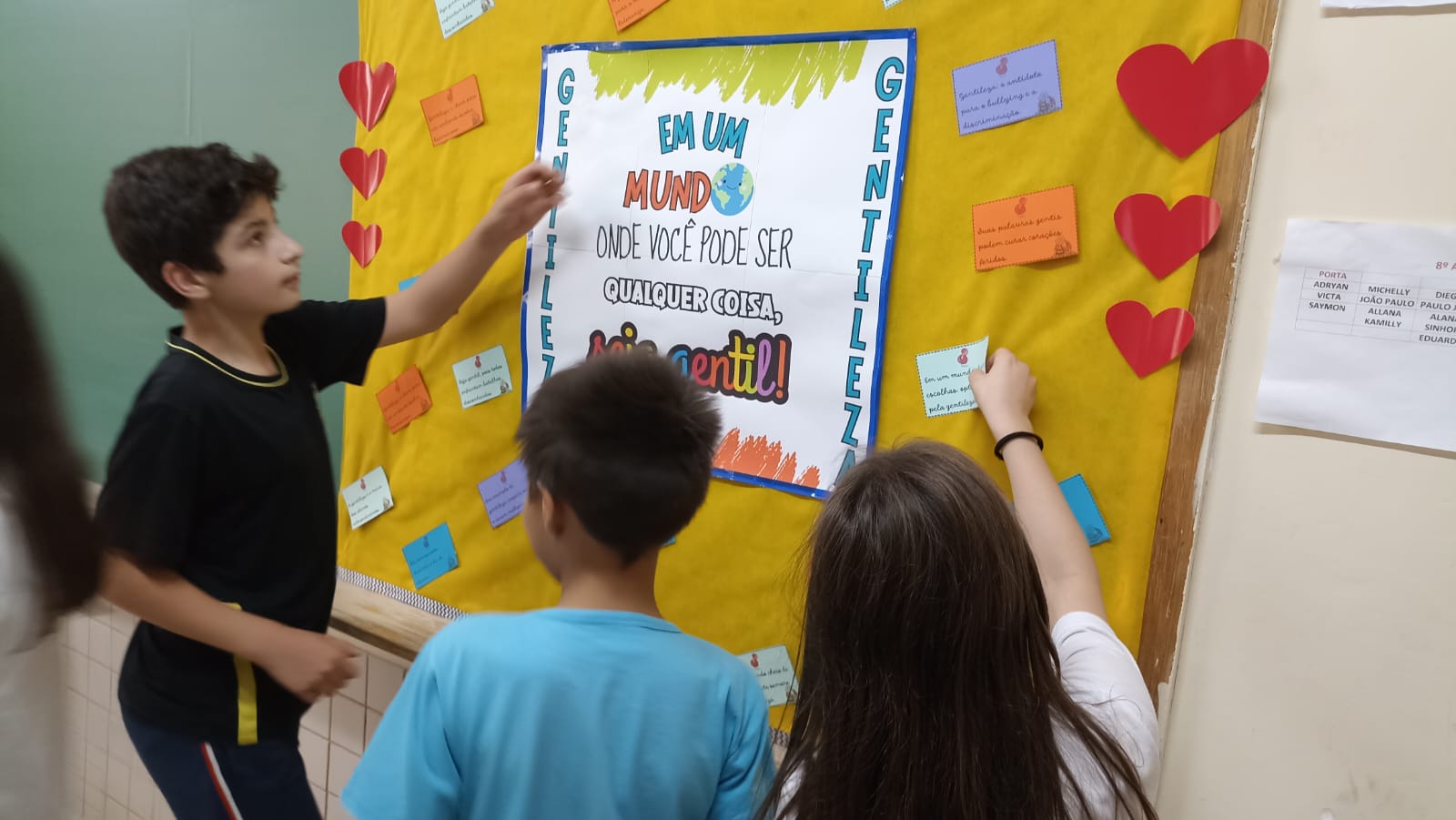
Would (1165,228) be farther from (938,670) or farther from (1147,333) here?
(938,670)

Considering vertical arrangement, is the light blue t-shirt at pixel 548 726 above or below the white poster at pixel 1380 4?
below

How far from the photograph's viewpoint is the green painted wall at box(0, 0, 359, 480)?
172 cm

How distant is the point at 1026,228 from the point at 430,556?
1106 millimetres

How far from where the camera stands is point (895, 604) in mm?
670

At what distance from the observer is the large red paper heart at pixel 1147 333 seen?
0.92 meters

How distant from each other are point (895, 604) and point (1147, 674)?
463 millimetres

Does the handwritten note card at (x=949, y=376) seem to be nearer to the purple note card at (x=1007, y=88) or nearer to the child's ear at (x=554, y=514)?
the purple note card at (x=1007, y=88)

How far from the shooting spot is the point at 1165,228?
36.0 inches

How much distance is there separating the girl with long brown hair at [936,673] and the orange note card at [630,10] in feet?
2.69

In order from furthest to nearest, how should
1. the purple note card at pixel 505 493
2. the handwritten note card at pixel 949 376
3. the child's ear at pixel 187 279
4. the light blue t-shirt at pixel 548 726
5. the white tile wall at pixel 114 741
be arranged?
the white tile wall at pixel 114 741, the purple note card at pixel 505 493, the child's ear at pixel 187 279, the handwritten note card at pixel 949 376, the light blue t-shirt at pixel 548 726

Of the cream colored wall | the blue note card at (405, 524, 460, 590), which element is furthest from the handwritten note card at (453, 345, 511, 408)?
the cream colored wall

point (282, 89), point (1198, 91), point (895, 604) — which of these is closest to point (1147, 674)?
point (895, 604)

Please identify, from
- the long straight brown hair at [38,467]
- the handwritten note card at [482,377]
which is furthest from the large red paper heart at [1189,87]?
the long straight brown hair at [38,467]

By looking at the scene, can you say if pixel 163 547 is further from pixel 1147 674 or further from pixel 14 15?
pixel 14 15
